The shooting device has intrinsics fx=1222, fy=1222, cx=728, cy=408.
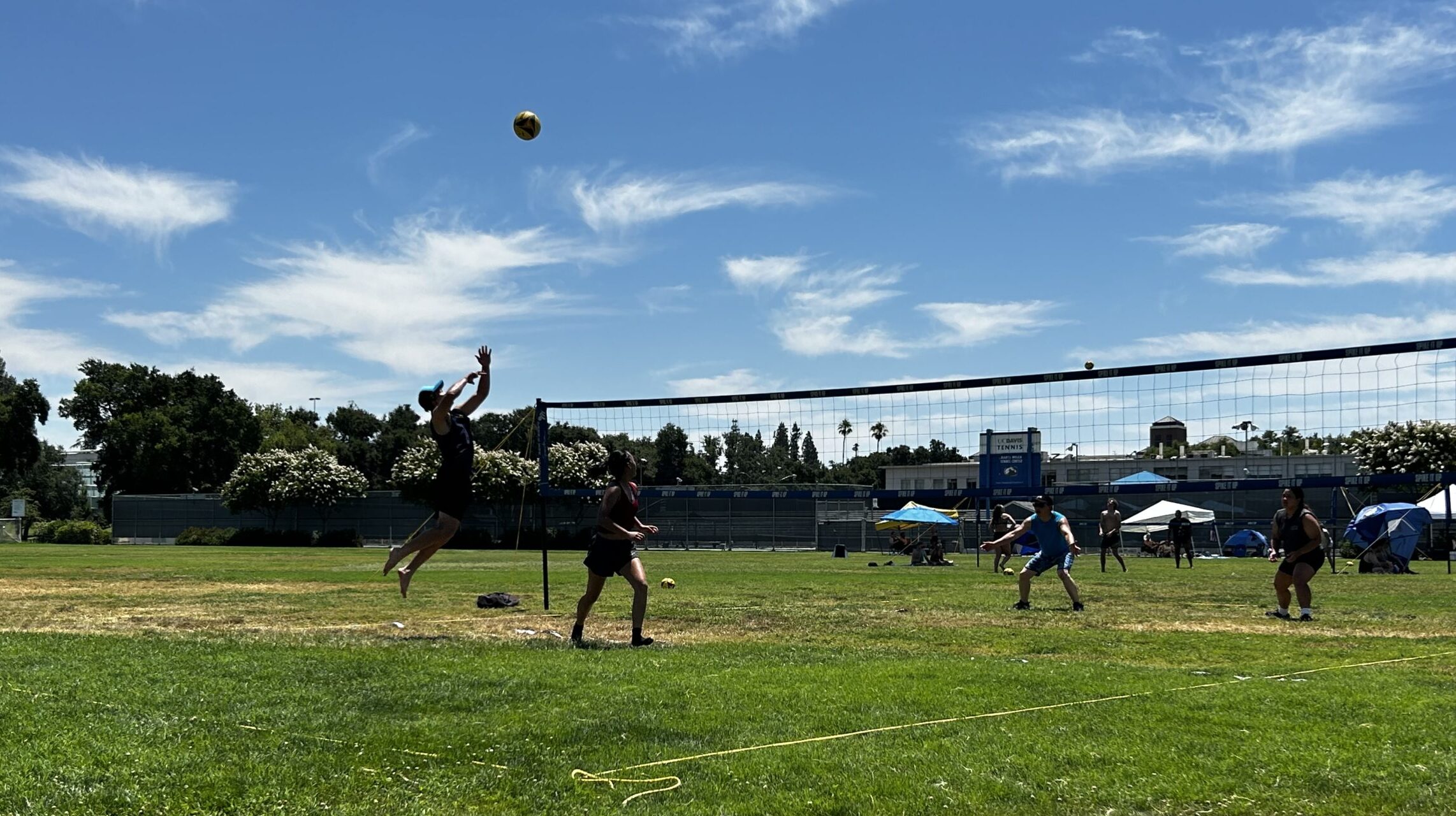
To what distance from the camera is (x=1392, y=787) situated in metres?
5.88

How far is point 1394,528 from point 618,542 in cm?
2635

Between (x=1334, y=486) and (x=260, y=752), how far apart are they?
100ft

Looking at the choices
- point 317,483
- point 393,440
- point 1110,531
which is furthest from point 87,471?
point 1110,531

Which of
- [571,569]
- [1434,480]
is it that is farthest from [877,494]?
[1434,480]

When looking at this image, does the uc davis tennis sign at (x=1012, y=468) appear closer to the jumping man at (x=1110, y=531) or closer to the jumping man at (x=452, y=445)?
the jumping man at (x=1110, y=531)

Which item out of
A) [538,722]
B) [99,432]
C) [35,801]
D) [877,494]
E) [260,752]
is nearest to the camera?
[35,801]

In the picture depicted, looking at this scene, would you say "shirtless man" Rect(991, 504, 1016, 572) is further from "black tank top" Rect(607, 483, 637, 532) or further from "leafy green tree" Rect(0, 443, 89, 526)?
"leafy green tree" Rect(0, 443, 89, 526)

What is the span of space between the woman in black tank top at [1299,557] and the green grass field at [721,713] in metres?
0.91

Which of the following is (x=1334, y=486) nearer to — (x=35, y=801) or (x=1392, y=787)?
(x=1392, y=787)

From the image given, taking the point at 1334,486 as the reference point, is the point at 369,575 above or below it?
below

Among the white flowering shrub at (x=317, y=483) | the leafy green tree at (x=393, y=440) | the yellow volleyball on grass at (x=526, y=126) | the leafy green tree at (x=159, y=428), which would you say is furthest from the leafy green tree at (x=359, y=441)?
the yellow volleyball on grass at (x=526, y=126)

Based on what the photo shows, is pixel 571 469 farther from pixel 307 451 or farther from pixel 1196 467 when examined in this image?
pixel 1196 467

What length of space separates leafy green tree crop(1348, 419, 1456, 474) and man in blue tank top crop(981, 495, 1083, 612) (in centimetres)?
5668

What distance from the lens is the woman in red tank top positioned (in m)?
11.7
